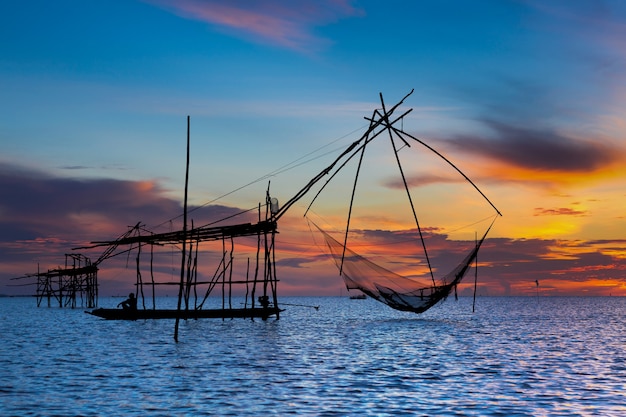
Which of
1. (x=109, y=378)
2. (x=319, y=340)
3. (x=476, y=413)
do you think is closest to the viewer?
(x=476, y=413)

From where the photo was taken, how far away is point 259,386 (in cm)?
1795

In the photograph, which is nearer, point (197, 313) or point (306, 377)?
point (306, 377)

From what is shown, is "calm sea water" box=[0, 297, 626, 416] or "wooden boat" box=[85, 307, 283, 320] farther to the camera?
"wooden boat" box=[85, 307, 283, 320]

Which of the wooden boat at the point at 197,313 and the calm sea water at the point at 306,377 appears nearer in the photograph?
the calm sea water at the point at 306,377

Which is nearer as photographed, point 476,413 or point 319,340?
point 476,413

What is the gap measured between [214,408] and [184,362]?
344 inches

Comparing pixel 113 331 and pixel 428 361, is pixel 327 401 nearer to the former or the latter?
→ pixel 428 361

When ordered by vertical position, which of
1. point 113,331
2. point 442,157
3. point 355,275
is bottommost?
point 113,331

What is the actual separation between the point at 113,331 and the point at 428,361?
848 inches

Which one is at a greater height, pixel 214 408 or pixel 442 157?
pixel 442 157

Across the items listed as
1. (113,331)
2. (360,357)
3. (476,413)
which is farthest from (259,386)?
(113,331)

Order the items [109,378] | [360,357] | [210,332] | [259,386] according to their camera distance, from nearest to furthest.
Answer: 1. [259,386]
2. [109,378]
3. [360,357]
4. [210,332]

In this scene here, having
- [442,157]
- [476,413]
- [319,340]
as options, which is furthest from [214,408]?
[319,340]

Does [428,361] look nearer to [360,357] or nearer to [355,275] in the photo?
[360,357]
